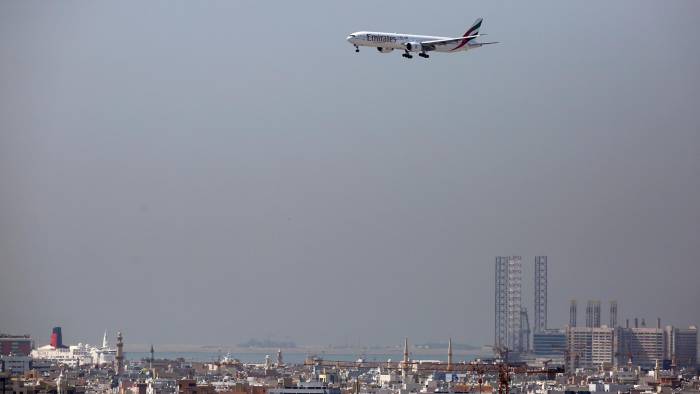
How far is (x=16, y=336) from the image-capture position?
131m

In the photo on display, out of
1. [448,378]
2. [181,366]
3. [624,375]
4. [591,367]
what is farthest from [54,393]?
[591,367]

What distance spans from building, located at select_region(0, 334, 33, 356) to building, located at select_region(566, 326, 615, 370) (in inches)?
2106

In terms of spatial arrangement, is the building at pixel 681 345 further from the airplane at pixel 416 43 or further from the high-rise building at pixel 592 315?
the airplane at pixel 416 43

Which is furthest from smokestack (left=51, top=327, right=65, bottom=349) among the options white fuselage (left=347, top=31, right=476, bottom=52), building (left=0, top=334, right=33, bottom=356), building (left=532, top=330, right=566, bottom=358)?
white fuselage (left=347, top=31, right=476, bottom=52)

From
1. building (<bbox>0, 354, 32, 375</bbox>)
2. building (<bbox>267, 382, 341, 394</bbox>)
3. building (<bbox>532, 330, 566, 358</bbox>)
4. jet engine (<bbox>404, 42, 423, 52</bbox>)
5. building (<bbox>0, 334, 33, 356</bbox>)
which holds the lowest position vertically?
building (<bbox>267, 382, 341, 394</bbox>)

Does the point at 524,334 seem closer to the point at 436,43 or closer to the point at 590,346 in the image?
the point at 590,346

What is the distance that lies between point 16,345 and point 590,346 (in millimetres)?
63399

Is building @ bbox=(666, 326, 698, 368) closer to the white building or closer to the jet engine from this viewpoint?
the white building

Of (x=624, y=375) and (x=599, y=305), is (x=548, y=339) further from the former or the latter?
(x=624, y=375)

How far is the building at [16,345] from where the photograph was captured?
129500 mm

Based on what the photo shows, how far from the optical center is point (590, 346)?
173750 mm

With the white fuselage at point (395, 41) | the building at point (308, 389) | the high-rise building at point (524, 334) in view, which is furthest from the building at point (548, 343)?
the white fuselage at point (395, 41)

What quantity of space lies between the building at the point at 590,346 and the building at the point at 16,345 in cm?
5348

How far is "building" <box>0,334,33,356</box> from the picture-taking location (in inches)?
5098
